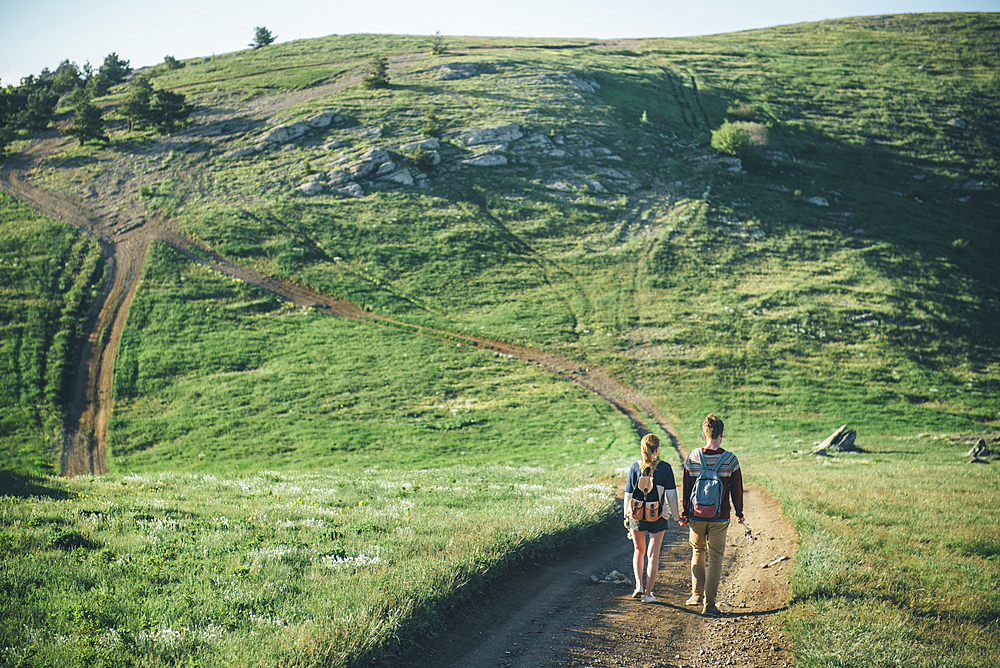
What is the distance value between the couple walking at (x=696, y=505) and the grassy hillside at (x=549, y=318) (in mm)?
1647

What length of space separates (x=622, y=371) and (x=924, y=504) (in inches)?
953

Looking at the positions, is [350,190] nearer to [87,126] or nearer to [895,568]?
[87,126]

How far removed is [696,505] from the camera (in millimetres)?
9398

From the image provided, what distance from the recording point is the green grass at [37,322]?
29.5 m

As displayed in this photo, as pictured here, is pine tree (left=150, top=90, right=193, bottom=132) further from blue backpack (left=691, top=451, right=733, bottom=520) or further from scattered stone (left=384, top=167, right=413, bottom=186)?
blue backpack (left=691, top=451, right=733, bottom=520)

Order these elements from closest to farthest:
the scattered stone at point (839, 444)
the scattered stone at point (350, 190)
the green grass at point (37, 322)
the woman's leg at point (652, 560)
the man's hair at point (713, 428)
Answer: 1. the man's hair at point (713, 428)
2. the woman's leg at point (652, 560)
3. the scattered stone at point (839, 444)
4. the green grass at point (37, 322)
5. the scattered stone at point (350, 190)

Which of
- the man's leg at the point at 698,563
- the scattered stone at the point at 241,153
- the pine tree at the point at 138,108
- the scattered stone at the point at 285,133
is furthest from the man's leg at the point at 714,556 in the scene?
the pine tree at the point at 138,108

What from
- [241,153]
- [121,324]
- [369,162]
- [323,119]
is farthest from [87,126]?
[121,324]

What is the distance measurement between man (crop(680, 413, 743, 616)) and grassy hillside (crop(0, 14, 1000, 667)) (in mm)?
1439

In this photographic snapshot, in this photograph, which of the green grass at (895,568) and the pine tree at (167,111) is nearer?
the green grass at (895,568)

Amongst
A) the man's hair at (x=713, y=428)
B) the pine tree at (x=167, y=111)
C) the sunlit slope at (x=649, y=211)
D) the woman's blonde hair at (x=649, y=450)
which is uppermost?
the pine tree at (x=167, y=111)

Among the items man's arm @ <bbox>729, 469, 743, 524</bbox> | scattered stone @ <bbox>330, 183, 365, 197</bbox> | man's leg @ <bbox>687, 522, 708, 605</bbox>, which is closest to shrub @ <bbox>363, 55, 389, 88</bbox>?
scattered stone @ <bbox>330, 183, 365, 197</bbox>

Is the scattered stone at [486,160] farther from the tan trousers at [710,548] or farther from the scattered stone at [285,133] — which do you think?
the tan trousers at [710,548]

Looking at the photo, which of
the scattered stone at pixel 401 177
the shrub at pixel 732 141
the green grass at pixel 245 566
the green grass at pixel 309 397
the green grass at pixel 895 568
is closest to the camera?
the green grass at pixel 245 566
